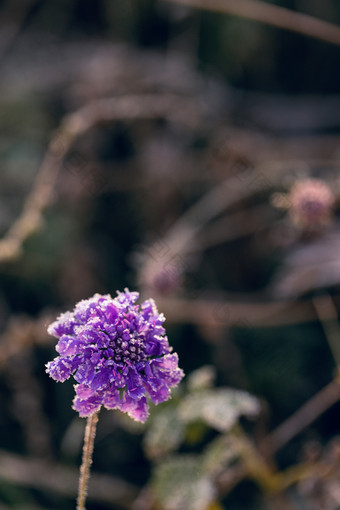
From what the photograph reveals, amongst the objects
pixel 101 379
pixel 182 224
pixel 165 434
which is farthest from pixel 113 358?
pixel 182 224

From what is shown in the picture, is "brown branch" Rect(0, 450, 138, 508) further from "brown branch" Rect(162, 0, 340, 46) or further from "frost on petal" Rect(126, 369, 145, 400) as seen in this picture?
"brown branch" Rect(162, 0, 340, 46)

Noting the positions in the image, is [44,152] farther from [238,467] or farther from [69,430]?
[238,467]

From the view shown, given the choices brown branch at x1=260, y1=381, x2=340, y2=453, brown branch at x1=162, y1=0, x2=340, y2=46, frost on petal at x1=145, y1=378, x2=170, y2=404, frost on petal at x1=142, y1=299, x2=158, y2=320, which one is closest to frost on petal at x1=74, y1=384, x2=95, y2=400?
frost on petal at x1=145, y1=378, x2=170, y2=404

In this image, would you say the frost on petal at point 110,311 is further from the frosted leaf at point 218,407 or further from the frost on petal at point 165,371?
the frosted leaf at point 218,407

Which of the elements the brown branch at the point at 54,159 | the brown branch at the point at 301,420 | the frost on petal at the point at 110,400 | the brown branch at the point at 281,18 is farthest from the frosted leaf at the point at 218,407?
the brown branch at the point at 281,18

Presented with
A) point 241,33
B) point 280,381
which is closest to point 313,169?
point 241,33

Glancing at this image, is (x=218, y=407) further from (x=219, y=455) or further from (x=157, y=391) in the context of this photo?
(x=157, y=391)
